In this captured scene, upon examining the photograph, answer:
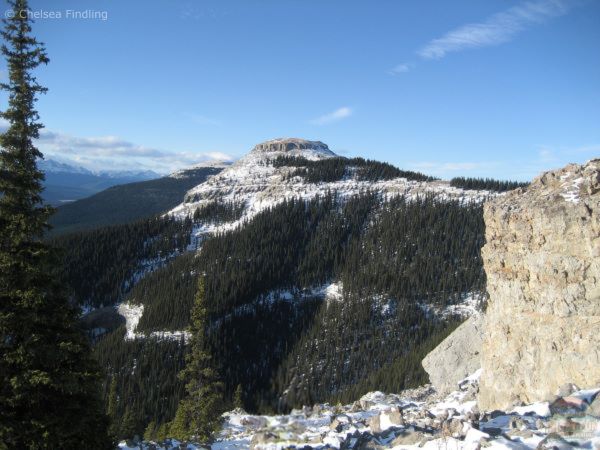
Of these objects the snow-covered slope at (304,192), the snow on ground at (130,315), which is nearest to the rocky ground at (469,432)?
the snow on ground at (130,315)

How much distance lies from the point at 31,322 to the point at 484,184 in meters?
188

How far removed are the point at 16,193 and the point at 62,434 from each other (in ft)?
27.8

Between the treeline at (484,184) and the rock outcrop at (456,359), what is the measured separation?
127 metres

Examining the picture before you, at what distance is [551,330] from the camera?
2789 centimetres

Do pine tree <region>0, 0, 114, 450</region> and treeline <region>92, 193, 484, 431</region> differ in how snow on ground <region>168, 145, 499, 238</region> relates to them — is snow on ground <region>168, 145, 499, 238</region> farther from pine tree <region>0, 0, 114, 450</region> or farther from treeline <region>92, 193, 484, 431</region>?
pine tree <region>0, 0, 114, 450</region>

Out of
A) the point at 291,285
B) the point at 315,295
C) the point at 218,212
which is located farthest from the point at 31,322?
the point at 218,212

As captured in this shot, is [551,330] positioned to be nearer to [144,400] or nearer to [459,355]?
[459,355]

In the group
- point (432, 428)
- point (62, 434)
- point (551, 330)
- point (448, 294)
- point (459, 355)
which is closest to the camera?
point (62, 434)

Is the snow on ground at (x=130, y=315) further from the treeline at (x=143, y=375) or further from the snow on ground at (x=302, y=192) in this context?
the snow on ground at (x=302, y=192)

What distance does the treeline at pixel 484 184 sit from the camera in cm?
17294

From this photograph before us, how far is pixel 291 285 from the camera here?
5162 inches

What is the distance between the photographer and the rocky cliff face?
1022 inches

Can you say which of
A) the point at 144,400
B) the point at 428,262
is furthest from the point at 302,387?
the point at 428,262

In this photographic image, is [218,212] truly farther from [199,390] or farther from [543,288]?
[543,288]
